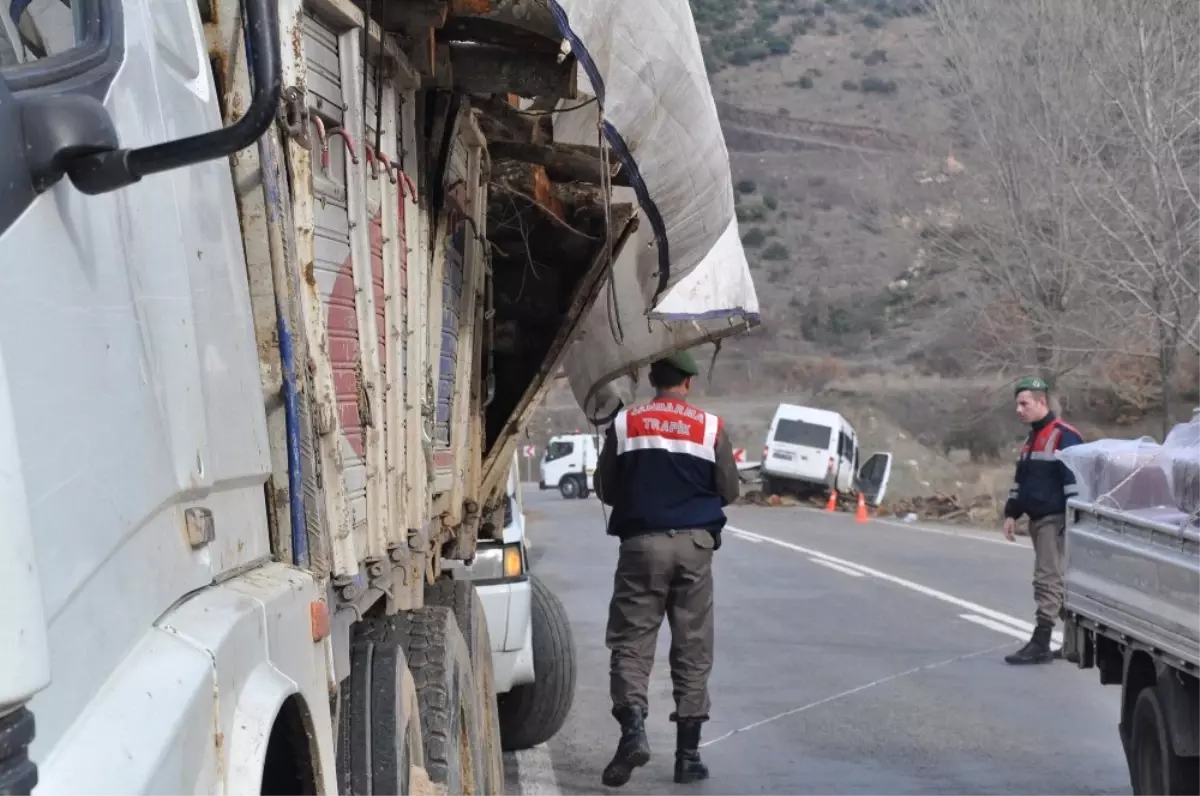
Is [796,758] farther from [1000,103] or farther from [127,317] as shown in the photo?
[1000,103]

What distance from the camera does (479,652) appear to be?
5.26m

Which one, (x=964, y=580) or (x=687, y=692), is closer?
(x=687, y=692)

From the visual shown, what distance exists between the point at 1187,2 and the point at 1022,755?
61.4ft

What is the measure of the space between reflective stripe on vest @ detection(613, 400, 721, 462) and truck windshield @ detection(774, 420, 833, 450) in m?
27.1

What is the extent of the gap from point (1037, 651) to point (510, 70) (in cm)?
702

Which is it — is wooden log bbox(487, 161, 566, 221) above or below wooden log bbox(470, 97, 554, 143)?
below

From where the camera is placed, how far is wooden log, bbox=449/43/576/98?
177 inches

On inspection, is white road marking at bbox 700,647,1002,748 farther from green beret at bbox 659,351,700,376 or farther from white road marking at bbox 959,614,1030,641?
green beret at bbox 659,351,700,376

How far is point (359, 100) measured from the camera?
3.68 metres

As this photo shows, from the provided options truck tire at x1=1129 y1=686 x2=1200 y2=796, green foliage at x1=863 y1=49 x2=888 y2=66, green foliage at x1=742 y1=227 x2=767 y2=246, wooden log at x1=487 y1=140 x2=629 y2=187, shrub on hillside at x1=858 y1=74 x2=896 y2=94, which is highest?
green foliage at x1=863 y1=49 x2=888 y2=66

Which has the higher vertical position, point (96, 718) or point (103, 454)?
point (103, 454)

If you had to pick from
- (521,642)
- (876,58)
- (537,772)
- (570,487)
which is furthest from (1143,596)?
(876,58)

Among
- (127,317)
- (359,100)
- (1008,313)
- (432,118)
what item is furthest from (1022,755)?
(1008,313)

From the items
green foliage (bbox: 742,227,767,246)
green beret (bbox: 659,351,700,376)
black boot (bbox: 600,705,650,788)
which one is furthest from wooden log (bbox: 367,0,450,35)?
green foliage (bbox: 742,227,767,246)
